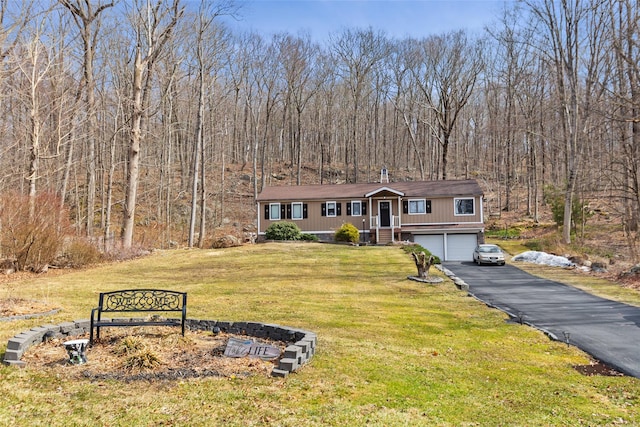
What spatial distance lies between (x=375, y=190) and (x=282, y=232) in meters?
6.93

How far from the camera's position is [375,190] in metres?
30.9

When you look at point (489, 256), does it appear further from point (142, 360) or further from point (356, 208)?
point (142, 360)

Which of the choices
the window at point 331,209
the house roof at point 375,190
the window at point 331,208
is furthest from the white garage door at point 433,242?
the window at point 331,208

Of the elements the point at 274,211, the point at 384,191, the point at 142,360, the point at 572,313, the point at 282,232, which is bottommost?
the point at 572,313

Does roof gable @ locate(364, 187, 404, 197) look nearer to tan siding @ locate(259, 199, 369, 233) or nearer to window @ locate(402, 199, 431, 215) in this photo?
window @ locate(402, 199, 431, 215)

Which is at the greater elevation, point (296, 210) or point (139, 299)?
point (296, 210)

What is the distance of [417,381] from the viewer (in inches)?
241

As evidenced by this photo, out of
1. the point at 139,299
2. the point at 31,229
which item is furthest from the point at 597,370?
the point at 31,229

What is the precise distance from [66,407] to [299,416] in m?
2.43

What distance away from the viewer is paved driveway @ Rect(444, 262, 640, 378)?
823 cm

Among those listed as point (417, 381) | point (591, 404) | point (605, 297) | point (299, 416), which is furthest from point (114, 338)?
point (605, 297)

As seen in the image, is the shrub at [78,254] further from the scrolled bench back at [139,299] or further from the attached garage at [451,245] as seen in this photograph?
the attached garage at [451,245]

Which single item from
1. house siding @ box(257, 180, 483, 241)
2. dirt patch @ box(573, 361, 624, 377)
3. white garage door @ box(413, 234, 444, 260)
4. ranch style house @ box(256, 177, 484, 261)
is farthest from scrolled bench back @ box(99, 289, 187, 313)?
white garage door @ box(413, 234, 444, 260)

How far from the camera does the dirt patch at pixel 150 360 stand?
5855 millimetres
